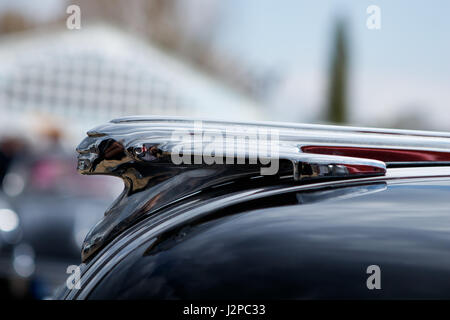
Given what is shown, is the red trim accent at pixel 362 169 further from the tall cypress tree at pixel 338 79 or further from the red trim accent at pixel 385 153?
the tall cypress tree at pixel 338 79

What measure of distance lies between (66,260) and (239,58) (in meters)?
37.5

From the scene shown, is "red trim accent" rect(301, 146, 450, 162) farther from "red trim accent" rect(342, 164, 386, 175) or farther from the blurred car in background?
the blurred car in background

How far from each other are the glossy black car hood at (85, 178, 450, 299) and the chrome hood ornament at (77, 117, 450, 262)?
76 millimetres

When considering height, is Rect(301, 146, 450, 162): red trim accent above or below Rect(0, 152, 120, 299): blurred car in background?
below

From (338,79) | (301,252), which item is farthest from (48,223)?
(338,79)

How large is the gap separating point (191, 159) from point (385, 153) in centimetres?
47

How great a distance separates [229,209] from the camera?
1153 mm

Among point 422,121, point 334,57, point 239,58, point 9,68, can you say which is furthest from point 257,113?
point 239,58

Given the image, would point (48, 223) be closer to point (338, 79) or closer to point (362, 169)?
point (362, 169)

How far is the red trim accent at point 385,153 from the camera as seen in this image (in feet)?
4.30

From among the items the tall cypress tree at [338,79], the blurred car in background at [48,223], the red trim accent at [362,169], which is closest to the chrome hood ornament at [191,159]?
the red trim accent at [362,169]

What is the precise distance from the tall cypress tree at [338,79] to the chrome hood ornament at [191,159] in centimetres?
3435

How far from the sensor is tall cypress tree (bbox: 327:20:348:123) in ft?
114

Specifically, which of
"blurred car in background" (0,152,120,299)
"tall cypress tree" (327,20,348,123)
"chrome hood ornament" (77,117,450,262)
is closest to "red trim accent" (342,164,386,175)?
"chrome hood ornament" (77,117,450,262)
